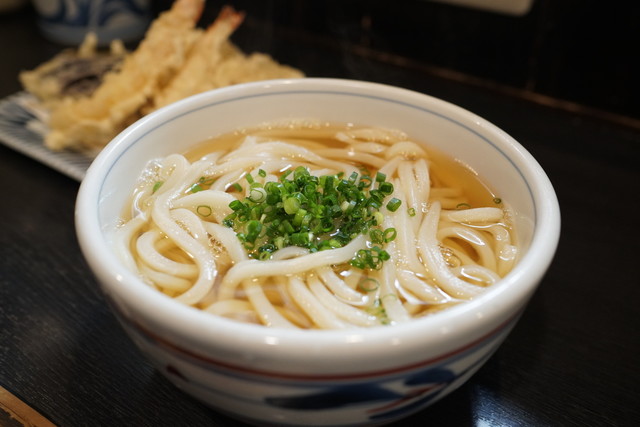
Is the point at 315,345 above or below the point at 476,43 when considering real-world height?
above

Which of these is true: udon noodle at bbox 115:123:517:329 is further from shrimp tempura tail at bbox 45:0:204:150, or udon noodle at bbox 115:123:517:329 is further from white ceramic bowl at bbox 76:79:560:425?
shrimp tempura tail at bbox 45:0:204:150

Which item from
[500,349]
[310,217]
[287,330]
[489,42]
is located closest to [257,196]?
[310,217]

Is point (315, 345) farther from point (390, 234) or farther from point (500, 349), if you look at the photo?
point (500, 349)

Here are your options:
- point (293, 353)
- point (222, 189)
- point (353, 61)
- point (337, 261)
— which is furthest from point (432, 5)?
point (293, 353)

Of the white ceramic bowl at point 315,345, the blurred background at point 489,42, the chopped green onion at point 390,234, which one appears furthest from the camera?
the blurred background at point 489,42

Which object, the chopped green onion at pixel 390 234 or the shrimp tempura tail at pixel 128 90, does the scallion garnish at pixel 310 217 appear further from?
the shrimp tempura tail at pixel 128 90

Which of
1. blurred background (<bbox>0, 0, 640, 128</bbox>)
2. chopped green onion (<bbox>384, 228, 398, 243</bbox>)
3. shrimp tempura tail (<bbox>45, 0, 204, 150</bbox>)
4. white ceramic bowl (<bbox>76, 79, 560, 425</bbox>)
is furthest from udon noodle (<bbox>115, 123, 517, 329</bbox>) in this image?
blurred background (<bbox>0, 0, 640, 128</bbox>)

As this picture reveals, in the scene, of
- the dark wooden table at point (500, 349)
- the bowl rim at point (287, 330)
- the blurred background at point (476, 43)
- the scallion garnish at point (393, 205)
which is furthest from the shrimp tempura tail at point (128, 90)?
the scallion garnish at point (393, 205)
